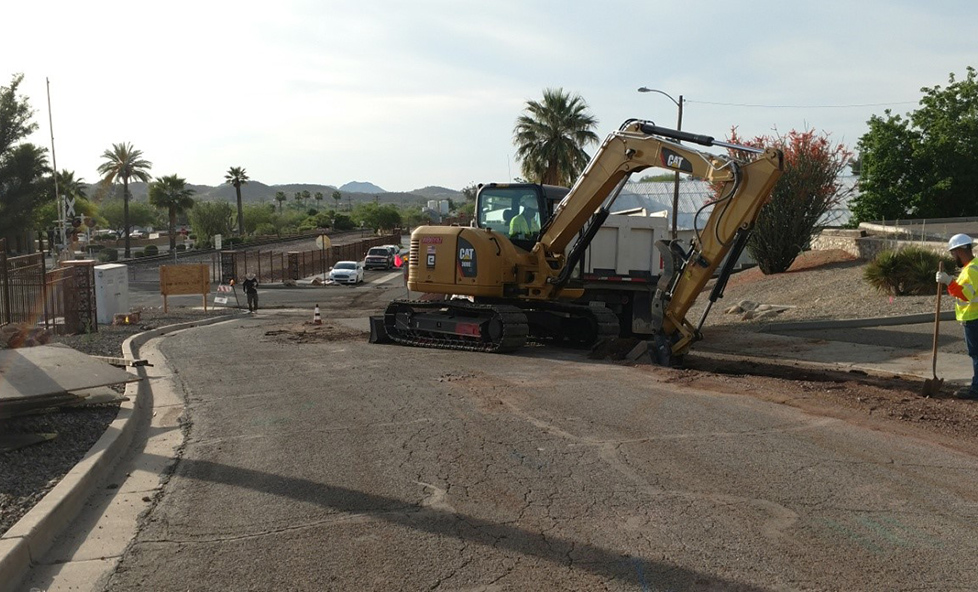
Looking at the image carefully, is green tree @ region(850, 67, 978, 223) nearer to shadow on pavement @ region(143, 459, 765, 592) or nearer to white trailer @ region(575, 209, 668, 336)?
white trailer @ region(575, 209, 668, 336)

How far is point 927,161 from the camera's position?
125 feet

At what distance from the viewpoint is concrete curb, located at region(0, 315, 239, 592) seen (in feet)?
17.9

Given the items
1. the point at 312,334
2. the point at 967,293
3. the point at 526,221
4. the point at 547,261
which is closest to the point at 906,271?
the point at 547,261

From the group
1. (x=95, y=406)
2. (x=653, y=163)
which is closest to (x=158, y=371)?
(x=95, y=406)

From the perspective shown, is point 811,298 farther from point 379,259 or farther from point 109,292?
point 379,259

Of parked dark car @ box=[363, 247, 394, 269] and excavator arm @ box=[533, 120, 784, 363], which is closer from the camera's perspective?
excavator arm @ box=[533, 120, 784, 363]

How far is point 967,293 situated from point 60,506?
9.69 m

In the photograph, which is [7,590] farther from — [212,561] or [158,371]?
[158,371]

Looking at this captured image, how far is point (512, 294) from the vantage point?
56.1 feet

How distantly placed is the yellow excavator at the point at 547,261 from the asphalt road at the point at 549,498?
346cm

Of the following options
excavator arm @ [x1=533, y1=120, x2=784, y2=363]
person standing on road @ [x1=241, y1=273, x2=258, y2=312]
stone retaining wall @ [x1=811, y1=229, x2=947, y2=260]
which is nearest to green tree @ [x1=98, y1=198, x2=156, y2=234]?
person standing on road @ [x1=241, y1=273, x2=258, y2=312]

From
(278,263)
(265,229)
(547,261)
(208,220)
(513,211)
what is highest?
(513,211)

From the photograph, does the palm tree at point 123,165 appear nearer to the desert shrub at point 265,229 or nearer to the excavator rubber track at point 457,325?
the desert shrub at point 265,229

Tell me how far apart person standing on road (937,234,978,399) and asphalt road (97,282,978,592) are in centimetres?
249
